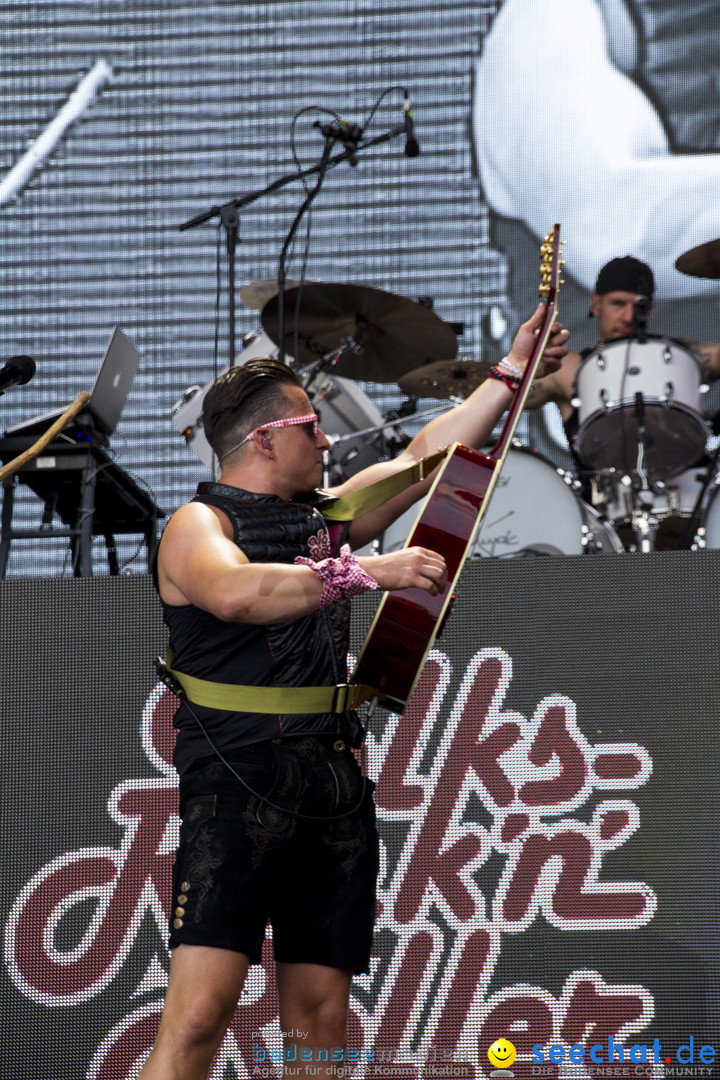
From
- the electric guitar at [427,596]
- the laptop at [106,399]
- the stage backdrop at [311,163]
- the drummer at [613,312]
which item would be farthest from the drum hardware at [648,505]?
the electric guitar at [427,596]

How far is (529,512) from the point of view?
4.32 m

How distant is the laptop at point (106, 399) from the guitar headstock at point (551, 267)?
6.88ft

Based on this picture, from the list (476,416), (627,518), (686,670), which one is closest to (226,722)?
(476,416)

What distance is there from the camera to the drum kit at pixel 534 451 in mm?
4309

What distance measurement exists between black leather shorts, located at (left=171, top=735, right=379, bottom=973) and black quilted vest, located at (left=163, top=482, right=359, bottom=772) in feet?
0.11

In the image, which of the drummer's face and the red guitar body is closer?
the red guitar body

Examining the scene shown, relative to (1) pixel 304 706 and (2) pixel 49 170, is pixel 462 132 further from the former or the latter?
(1) pixel 304 706

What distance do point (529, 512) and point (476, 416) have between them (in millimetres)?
1743

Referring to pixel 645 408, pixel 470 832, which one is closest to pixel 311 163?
pixel 645 408

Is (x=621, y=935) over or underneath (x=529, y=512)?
underneath

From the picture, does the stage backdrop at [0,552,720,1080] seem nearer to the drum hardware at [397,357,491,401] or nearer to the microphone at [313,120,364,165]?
the drum hardware at [397,357,491,401]

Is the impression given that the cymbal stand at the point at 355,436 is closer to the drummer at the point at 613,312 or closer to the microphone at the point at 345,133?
the drummer at the point at 613,312

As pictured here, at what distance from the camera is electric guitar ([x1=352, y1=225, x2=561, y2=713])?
89.1 inches

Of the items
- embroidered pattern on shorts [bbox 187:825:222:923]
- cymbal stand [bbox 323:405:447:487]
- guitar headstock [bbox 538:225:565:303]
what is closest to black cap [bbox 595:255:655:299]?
cymbal stand [bbox 323:405:447:487]
